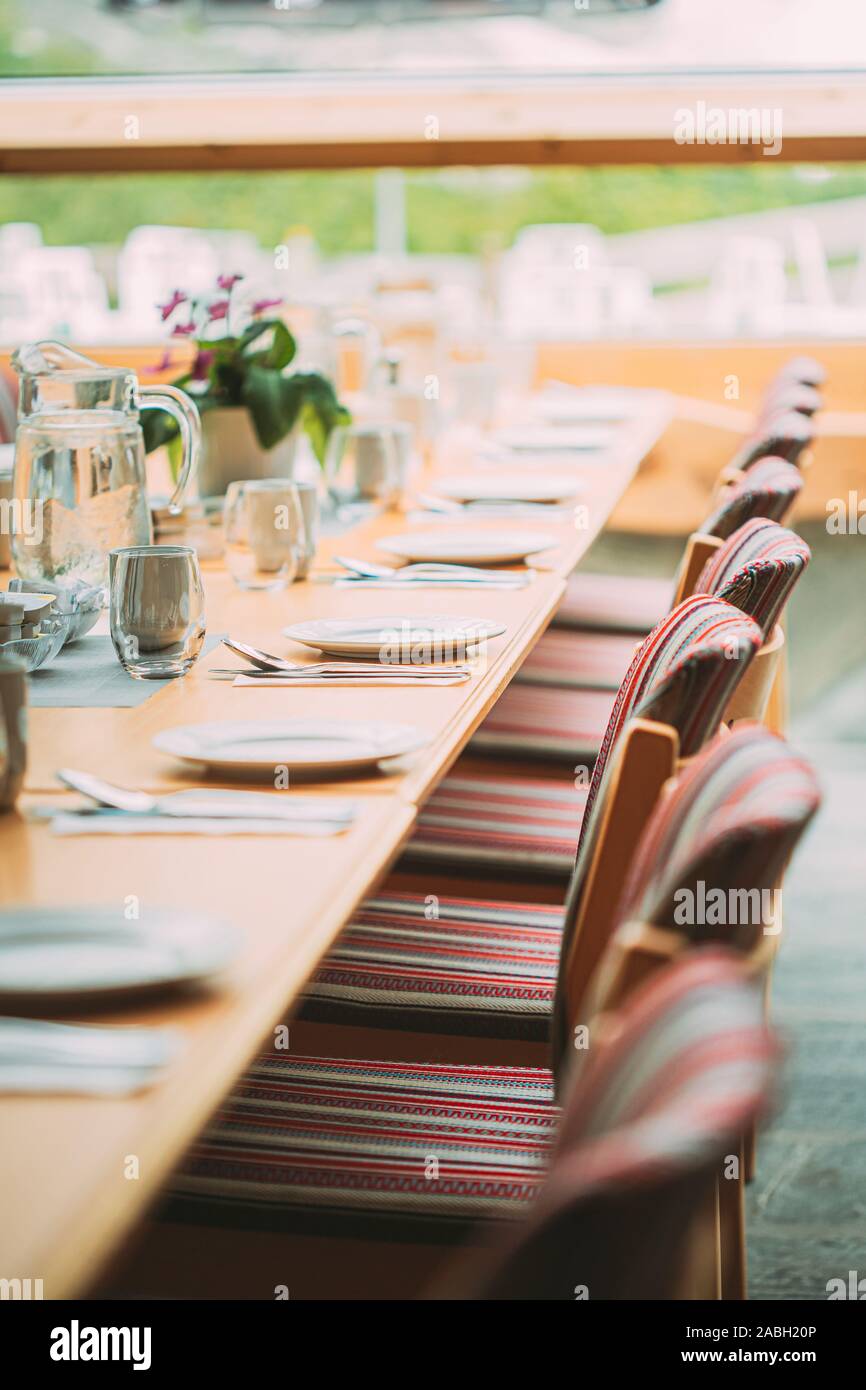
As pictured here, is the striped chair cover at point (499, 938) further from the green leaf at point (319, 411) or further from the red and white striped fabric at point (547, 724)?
the green leaf at point (319, 411)

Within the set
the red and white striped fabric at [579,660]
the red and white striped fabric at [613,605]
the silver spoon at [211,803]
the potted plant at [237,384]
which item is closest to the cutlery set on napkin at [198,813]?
the silver spoon at [211,803]

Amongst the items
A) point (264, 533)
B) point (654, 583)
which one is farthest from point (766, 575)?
point (654, 583)

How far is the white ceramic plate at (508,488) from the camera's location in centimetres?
226

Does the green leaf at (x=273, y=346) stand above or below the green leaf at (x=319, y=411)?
above

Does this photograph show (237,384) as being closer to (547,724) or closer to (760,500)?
(547,724)

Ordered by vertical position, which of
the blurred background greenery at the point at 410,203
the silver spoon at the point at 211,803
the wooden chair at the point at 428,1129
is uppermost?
the blurred background greenery at the point at 410,203

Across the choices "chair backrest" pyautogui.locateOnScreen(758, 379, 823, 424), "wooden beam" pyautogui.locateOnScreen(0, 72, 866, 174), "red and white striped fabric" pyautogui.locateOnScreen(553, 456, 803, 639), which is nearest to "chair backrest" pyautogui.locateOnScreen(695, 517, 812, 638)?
"red and white striped fabric" pyautogui.locateOnScreen(553, 456, 803, 639)

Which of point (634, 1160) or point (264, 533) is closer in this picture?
point (634, 1160)

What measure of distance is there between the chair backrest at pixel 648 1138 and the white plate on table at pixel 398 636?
697 mm

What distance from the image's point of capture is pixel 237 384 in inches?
81.1

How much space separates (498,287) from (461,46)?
0.57 meters

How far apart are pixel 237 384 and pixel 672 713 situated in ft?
3.75
